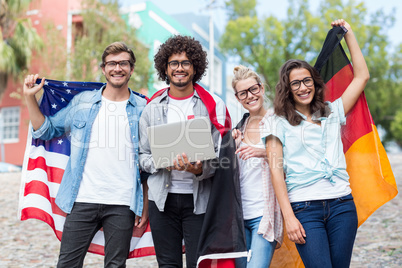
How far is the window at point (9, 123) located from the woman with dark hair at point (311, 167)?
18077mm

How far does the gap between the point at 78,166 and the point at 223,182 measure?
1.17m

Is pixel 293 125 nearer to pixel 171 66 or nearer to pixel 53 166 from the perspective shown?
pixel 171 66

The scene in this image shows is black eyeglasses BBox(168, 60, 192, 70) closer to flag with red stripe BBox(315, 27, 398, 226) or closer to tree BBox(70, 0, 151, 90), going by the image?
flag with red stripe BBox(315, 27, 398, 226)

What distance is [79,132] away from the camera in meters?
3.31

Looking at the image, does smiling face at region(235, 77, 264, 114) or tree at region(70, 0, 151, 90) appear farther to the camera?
tree at region(70, 0, 151, 90)

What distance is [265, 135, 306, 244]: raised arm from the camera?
2602 mm

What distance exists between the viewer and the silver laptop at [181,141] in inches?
105

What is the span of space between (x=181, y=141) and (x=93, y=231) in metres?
1.11

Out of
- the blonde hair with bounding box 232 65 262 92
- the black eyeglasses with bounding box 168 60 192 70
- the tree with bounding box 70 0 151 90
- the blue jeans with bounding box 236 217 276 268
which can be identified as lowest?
the blue jeans with bounding box 236 217 276 268

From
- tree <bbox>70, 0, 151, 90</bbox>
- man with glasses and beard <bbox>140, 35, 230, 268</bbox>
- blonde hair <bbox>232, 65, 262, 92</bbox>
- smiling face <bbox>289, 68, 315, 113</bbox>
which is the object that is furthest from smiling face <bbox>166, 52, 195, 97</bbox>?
tree <bbox>70, 0, 151, 90</bbox>

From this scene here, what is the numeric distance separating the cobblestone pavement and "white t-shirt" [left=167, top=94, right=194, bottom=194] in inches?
112

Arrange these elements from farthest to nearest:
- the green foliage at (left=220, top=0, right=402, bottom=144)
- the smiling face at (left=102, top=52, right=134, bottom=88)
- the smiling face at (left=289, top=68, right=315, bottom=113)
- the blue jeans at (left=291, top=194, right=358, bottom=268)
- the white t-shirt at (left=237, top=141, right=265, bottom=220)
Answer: the green foliage at (left=220, top=0, right=402, bottom=144) < the smiling face at (left=102, top=52, right=134, bottom=88) < the white t-shirt at (left=237, top=141, right=265, bottom=220) < the smiling face at (left=289, top=68, right=315, bottom=113) < the blue jeans at (left=291, top=194, right=358, bottom=268)

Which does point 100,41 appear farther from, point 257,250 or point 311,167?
point 311,167

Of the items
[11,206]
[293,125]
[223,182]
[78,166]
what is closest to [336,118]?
[293,125]
